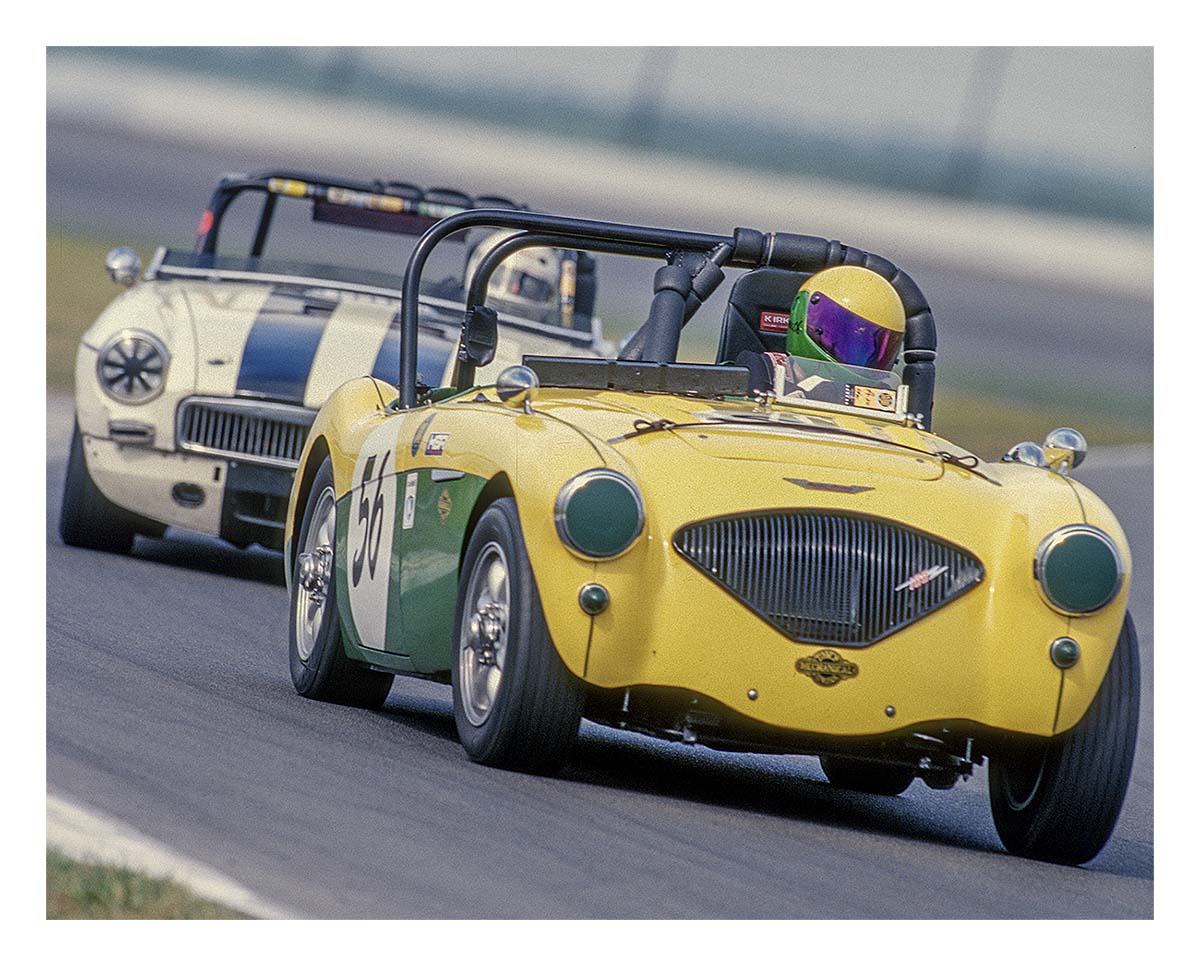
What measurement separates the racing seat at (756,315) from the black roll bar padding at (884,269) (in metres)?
0.07

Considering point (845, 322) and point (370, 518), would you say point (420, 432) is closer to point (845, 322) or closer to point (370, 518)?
point (370, 518)

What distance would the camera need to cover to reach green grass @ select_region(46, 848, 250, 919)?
14.0ft

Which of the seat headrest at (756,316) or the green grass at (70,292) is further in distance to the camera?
the green grass at (70,292)

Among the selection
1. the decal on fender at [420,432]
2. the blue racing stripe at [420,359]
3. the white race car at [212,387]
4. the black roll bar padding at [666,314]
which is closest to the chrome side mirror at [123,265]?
the white race car at [212,387]

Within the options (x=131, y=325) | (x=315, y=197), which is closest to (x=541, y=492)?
(x=131, y=325)

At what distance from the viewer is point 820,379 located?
6918mm

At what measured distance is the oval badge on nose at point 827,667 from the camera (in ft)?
18.4

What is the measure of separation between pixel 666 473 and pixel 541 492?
313 millimetres

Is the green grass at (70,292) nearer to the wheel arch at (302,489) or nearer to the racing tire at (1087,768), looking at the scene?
the wheel arch at (302,489)

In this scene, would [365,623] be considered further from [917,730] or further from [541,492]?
[917,730]

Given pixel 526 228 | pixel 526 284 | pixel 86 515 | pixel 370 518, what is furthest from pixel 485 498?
pixel 526 284

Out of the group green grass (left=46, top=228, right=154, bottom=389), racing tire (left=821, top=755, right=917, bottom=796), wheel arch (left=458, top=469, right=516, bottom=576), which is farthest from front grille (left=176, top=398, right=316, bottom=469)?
green grass (left=46, top=228, right=154, bottom=389)

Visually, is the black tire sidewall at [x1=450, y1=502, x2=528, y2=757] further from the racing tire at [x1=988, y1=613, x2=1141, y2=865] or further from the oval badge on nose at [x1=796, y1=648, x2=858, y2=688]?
the racing tire at [x1=988, y1=613, x2=1141, y2=865]
